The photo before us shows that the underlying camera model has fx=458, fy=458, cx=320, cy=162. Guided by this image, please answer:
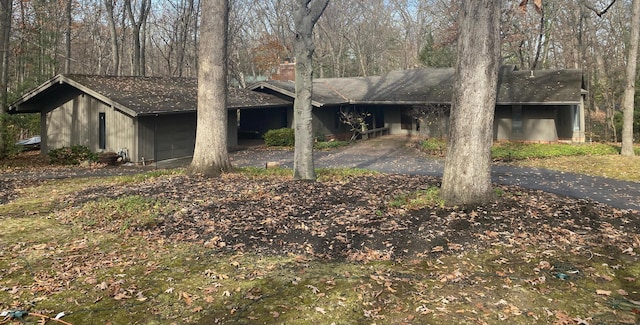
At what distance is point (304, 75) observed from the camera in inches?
475

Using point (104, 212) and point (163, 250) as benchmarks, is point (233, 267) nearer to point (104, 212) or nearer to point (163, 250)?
point (163, 250)

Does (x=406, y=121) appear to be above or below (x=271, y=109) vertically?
below

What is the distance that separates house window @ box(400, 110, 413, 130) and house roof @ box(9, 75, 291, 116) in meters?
11.2

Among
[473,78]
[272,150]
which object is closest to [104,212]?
[473,78]

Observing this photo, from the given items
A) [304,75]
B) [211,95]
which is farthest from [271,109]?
[304,75]

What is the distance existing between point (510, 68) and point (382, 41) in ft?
75.9

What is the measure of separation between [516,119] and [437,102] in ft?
14.3

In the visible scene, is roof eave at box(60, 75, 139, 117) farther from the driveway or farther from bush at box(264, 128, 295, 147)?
bush at box(264, 128, 295, 147)

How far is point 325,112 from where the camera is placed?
28.7 metres

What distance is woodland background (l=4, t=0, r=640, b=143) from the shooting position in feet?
96.9

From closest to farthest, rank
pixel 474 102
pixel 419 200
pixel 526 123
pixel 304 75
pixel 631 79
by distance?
pixel 474 102 → pixel 419 200 → pixel 304 75 → pixel 631 79 → pixel 526 123

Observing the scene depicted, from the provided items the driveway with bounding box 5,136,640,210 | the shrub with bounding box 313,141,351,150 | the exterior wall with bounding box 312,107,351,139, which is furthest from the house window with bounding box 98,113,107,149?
the exterior wall with bounding box 312,107,351,139

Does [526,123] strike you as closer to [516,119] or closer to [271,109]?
[516,119]

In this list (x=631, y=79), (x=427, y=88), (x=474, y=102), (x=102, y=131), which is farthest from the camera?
(x=427, y=88)
